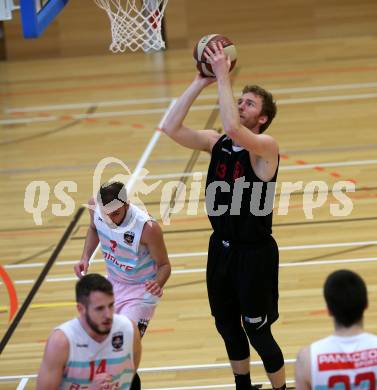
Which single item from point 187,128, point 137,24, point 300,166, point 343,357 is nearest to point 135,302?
point 187,128

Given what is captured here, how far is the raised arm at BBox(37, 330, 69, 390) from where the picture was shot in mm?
5242

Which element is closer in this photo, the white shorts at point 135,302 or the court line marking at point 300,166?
the white shorts at point 135,302

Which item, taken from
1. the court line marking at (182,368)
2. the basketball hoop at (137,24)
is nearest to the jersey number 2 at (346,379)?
the court line marking at (182,368)

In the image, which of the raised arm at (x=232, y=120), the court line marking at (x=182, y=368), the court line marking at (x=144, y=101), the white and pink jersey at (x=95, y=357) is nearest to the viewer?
the white and pink jersey at (x=95, y=357)

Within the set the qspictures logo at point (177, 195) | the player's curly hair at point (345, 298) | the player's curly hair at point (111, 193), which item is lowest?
the qspictures logo at point (177, 195)

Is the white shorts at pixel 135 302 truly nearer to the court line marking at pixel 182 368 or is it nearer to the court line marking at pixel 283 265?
the court line marking at pixel 182 368

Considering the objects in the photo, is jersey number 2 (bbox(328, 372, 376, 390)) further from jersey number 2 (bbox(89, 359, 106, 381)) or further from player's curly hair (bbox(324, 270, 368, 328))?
jersey number 2 (bbox(89, 359, 106, 381))

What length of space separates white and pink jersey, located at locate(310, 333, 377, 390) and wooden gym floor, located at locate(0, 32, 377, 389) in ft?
9.75

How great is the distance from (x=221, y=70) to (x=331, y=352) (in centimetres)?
230

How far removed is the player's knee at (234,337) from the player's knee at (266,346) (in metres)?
0.12

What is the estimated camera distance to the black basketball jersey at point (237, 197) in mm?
6363

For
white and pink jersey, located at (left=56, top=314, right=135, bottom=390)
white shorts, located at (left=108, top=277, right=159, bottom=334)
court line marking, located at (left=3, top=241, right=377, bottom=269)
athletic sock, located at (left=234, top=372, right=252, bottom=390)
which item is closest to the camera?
white and pink jersey, located at (left=56, top=314, right=135, bottom=390)

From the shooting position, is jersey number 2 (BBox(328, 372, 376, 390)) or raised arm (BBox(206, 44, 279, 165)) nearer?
jersey number 2 (BBox(328, 372, 376, 390))

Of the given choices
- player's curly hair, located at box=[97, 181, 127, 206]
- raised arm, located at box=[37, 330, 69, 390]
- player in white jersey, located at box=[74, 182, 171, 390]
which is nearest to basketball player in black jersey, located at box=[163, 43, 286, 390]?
player in white jersey, located at box=[74, 182, 171, 390]
